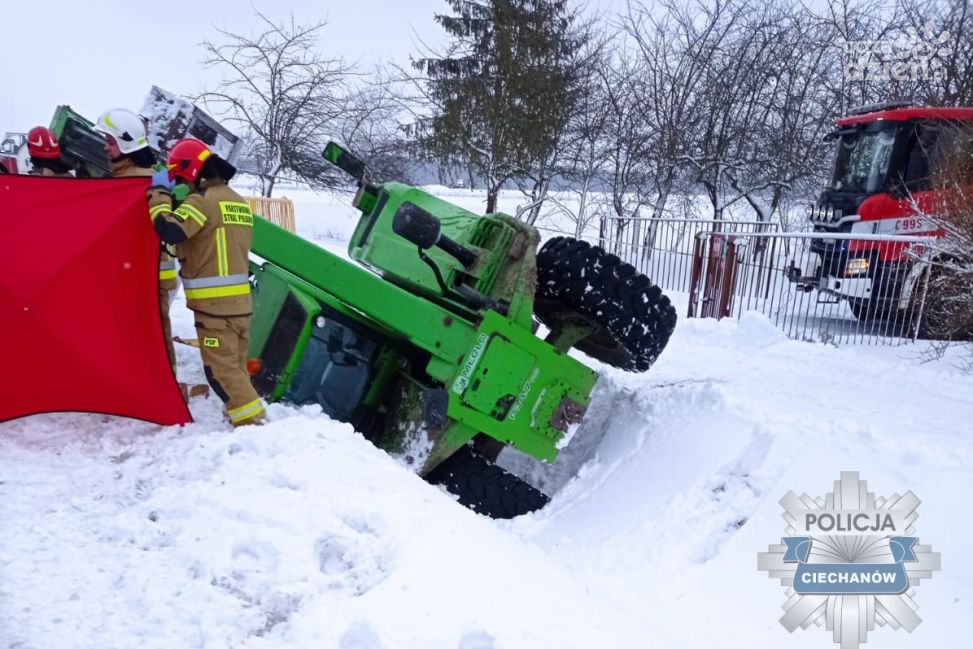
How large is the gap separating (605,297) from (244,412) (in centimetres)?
219

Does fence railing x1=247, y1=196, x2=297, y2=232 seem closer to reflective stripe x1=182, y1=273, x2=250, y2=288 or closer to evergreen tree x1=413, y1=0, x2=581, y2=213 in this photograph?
evergreen tree x1=413, y1=0, x2=581, y2=213

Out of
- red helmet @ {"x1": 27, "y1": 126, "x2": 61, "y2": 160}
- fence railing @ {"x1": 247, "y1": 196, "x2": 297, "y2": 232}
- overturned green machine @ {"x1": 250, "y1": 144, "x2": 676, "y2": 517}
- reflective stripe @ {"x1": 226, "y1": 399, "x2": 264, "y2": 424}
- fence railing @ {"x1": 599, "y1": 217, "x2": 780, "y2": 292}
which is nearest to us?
reflective stripe @ {"x1": 226, "y1": 399, "x2": 264, "y2": 424}

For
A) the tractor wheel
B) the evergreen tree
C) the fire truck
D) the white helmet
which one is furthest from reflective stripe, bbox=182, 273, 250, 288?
the evergreen tree

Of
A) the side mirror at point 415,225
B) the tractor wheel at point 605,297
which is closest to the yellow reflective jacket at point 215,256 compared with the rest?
the side mirror at point 415,225

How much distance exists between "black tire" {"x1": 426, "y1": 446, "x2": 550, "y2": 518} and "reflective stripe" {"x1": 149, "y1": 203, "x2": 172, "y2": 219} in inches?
82.3

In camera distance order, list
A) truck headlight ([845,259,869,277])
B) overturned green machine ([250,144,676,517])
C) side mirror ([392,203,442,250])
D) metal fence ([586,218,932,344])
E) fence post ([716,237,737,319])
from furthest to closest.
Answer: fence post ([716,237,737,319]) → truck headlight ([845,259,869,277]) → metal fence ([586,218,932,344]) → overturned green machine ([250,144,676,517]) → side mirror ([392,203,442,250])

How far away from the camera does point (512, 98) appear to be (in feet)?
49.0

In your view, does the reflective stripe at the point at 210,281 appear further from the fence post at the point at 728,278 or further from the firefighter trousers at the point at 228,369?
the fence post at the point at 728,278

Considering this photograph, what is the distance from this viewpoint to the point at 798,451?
13.8 ft

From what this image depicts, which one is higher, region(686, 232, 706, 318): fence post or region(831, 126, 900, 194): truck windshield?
region(831, 126, 900, 194): truck windshield

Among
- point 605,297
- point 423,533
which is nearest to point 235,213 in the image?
point 423,533

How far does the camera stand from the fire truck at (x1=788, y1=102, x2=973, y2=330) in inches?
305

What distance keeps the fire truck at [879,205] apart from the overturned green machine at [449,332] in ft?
12.4

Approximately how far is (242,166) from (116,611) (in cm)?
1992
